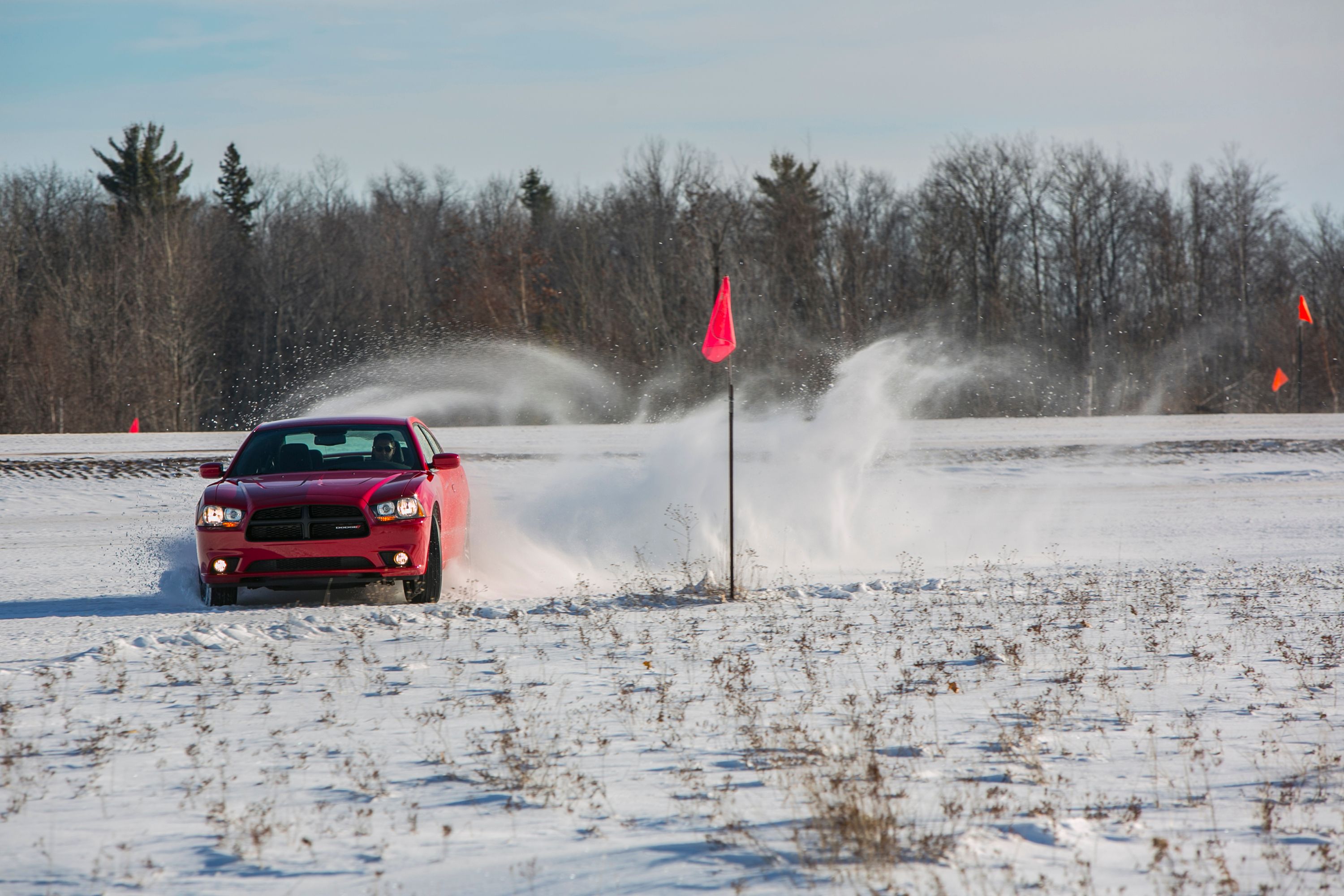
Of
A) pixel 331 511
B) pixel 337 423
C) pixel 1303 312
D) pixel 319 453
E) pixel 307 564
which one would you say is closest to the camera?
pixel 307 564

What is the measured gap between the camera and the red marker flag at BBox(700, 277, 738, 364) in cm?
953

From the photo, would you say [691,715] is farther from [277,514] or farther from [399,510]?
[277,514]

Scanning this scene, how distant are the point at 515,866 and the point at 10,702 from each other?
3.64m

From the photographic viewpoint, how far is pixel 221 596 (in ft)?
30.1

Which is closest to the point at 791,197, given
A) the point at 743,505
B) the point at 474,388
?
the point at 474,388

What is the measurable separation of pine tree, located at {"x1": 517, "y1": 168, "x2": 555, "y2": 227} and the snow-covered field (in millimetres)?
49805

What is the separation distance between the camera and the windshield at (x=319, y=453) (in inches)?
387

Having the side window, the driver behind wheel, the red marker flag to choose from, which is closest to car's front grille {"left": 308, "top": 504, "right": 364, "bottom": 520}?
the driver behind wheel

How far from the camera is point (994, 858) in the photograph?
384 cm

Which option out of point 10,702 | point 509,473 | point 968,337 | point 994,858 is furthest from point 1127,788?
point 968,337

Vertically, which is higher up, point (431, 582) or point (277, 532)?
point (277, 532)

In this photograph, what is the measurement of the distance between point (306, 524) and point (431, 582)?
42.7 inches

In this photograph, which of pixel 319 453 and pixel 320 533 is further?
pixel 319 453

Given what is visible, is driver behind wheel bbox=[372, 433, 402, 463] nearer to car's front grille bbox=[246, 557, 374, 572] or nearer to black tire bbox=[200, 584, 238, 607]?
car's front grille bbox=[246, 557, 374, 572]
